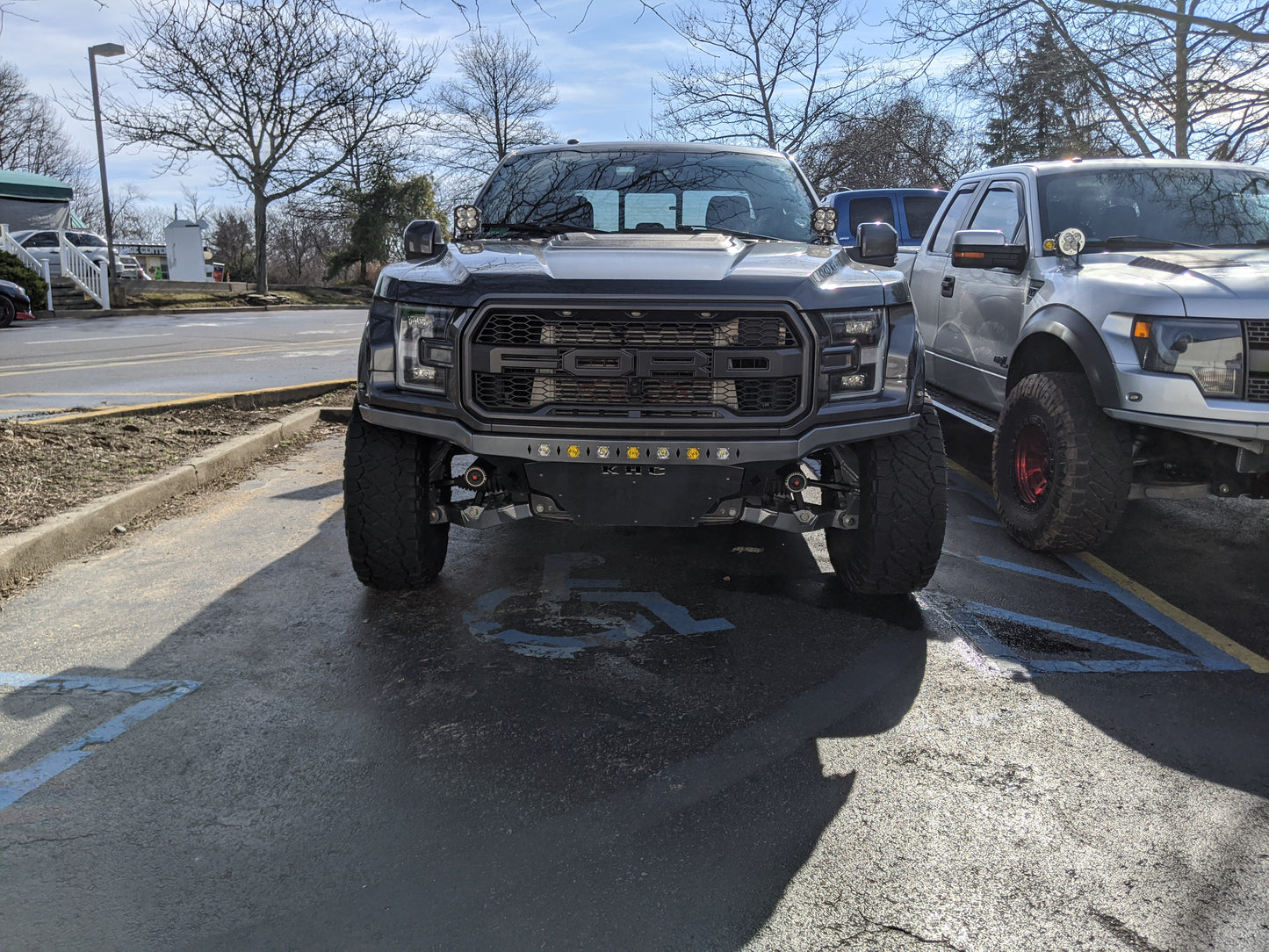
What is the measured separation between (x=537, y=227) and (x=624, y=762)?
2.81m

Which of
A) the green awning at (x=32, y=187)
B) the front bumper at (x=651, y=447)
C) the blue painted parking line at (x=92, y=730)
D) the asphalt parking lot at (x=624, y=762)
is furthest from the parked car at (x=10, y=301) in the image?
the front bumper at (x=651, y=447)

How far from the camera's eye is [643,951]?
210cm

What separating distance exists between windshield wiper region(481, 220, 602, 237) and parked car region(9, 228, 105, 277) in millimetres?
25242

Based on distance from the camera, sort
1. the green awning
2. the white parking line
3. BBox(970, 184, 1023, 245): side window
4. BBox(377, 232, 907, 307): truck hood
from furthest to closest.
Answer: the green awning < the white parking line < BBox(970, 184, 1023, 245): side window < BBox(377, 232, 907, 307): truck hood

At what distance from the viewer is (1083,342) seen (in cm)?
472

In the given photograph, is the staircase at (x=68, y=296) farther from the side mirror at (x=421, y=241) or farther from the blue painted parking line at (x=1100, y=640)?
the blue painted parking line at (x=1100, y=640)

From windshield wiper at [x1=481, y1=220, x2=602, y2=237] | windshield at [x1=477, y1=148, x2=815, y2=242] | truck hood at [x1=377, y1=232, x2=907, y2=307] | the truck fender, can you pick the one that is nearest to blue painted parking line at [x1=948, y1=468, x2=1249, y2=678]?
the truck fender

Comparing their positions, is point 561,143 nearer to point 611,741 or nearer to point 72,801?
point 611,741

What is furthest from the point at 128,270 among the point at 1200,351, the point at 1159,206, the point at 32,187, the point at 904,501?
the point at 1200,351

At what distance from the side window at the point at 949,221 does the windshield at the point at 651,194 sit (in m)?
2.29

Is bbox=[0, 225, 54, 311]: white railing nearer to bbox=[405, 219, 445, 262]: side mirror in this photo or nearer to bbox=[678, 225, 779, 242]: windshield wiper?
bbox=[405, 219, 445, 262]: side mirror

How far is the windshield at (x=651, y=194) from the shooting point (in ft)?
16.1

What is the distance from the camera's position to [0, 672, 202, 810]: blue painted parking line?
2.77m

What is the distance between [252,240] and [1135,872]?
210ft
